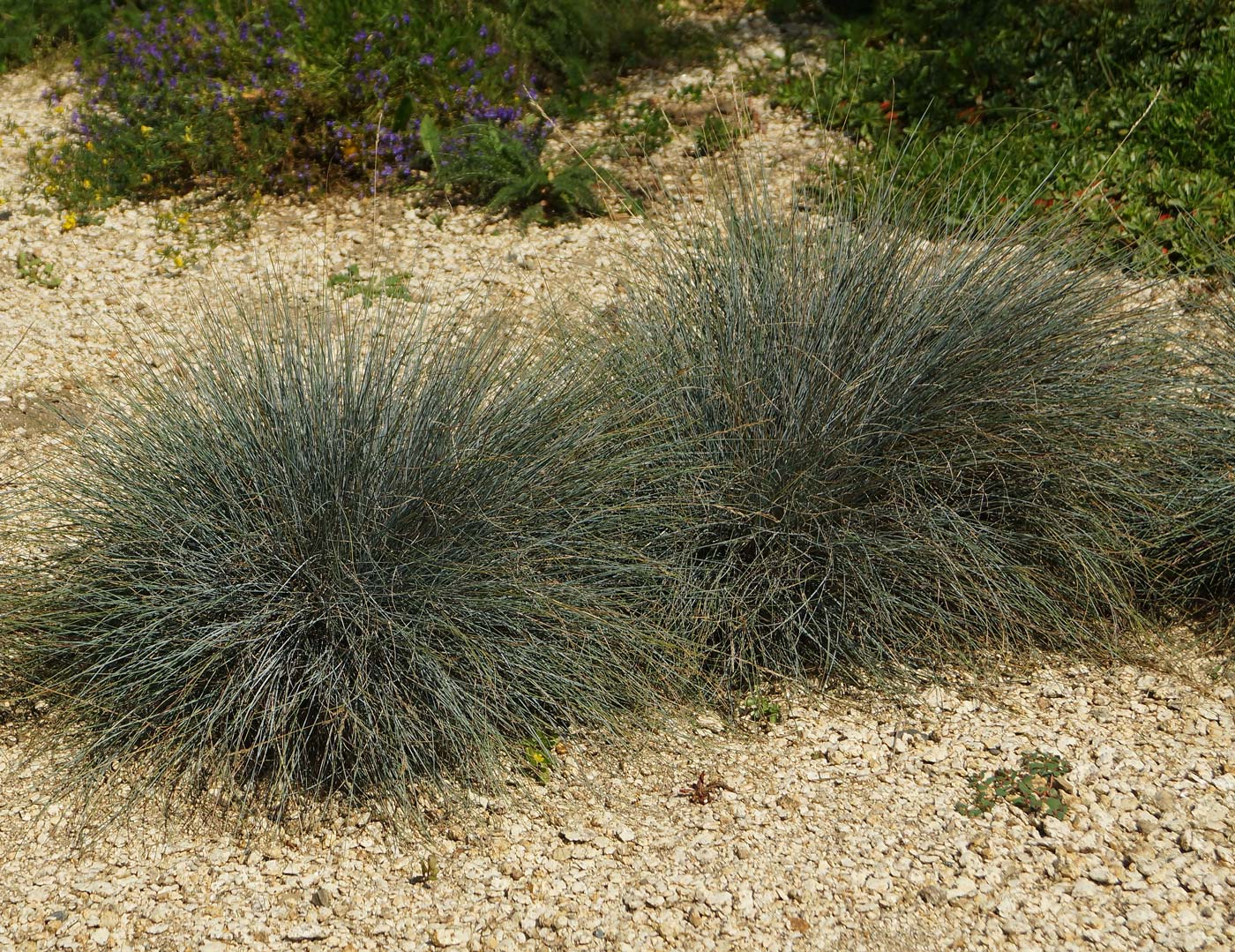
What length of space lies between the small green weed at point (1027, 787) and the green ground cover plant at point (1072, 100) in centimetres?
267

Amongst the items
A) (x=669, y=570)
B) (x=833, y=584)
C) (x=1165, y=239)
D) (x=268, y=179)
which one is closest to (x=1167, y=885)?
(x=833, y=584)

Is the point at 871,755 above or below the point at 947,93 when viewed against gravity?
below

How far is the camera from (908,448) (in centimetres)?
368

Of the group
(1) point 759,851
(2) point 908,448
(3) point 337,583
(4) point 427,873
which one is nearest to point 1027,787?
(1) point 759,851

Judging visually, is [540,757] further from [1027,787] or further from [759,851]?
[1027,787]

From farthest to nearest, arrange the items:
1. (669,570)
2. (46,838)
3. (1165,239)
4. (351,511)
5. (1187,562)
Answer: (1165,239) → (1187,562) → (669,570) → (351,511) → (46,838)

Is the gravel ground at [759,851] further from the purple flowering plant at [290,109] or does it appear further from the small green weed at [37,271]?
the purple flowering plant at [290,109]

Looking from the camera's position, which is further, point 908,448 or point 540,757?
point 908,448

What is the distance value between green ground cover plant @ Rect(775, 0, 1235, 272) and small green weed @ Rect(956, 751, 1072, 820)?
2666 millimetres

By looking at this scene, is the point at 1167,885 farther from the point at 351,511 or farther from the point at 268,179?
the point at 268,179

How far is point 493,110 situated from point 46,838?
451 centimetres

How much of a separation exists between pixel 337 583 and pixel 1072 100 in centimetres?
475

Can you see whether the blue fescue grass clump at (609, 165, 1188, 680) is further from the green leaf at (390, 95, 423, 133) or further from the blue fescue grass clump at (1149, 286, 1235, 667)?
the green leaf at (390, 95, 423, 133)

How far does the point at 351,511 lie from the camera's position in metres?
3.14
